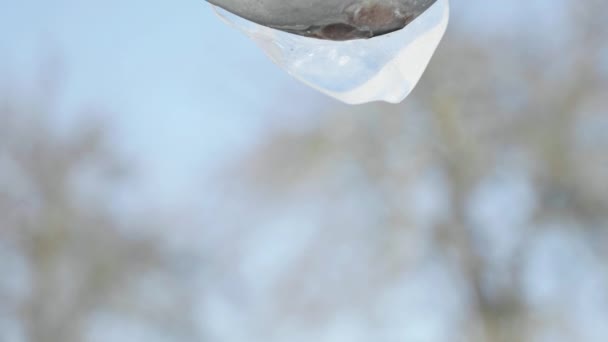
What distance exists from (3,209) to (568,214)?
560 cm

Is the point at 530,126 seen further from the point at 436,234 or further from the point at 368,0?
the point at 368,0

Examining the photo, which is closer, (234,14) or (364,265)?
(234,14)

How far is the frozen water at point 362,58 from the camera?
0.64 m

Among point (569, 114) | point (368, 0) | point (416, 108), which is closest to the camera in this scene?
point (368, 0)

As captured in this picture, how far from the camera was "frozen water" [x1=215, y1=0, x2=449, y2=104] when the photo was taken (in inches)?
25.1

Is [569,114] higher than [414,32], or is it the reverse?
[569,114]

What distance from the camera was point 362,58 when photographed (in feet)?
2.17

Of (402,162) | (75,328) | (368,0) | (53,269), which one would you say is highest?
(402,162)

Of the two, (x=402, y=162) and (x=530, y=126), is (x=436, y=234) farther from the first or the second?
(x=530, y=126)

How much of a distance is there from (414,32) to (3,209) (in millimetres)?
9819

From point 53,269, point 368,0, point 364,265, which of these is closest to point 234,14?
point 368,0

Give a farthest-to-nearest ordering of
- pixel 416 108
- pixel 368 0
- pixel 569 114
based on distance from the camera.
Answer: pixel 416 108
pixel 569 114
pixel 368 0

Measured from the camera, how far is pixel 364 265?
32.2 ft

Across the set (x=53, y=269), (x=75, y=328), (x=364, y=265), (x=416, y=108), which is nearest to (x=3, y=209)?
(x=53, y=269)
